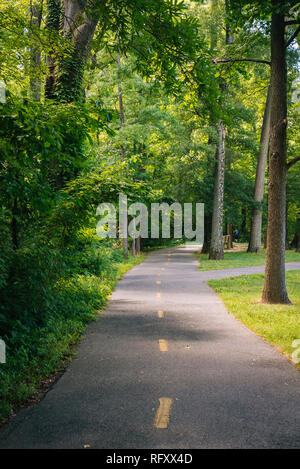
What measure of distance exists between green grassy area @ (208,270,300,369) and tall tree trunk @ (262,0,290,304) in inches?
31.9

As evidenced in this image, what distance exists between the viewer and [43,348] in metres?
6.02

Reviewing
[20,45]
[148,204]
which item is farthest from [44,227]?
[20,45]

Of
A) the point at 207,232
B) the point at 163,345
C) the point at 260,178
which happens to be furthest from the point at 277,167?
the point at 207,232

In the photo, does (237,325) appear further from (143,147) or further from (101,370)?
(143,147)

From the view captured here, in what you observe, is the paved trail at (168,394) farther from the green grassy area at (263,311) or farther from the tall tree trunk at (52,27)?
the tall tree trunk at (52,27)

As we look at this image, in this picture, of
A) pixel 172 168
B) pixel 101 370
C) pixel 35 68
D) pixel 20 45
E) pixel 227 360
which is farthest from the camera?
pixel 172 168

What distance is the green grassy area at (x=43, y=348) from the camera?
4.55 meters

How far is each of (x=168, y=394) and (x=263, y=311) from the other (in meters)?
5.30

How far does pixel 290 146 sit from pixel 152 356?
32481 mm

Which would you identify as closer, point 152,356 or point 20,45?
point 152,356

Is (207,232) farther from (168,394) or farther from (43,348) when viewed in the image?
(168,394)

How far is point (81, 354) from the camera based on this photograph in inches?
246

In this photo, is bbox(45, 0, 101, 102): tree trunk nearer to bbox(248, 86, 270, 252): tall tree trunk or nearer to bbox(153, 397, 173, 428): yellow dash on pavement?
bbox(153, 397, 173, 428): yellow dash on pavement

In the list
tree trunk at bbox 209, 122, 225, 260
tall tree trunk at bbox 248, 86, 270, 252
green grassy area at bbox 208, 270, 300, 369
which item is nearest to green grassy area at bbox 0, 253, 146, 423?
green grassy area at bbox 208, 270, 300, 369
